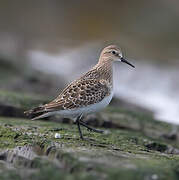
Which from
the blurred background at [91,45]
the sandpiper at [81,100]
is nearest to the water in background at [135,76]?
the blurred background at [91,45]

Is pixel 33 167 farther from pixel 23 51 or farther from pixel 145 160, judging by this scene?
pixel 23 51

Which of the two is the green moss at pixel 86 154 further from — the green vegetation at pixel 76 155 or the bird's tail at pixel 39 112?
the bird's tail at pixel 39 112

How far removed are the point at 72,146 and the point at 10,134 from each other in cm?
113

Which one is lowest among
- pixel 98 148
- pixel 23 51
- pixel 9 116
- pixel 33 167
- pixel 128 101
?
pixel 33 167

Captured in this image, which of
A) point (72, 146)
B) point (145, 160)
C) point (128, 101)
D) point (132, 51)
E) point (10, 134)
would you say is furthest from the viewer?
point (132, 51)

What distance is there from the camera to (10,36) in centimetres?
2194

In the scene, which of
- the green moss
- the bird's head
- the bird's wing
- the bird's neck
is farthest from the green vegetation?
the bird's head

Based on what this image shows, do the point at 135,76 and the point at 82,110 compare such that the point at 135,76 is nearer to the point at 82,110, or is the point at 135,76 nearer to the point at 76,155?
the point at 82,110

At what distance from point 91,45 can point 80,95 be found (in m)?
12.2

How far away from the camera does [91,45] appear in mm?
19031

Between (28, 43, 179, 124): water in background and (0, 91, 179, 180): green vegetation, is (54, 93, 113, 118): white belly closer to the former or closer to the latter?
(0, 91, 179, 180): green vegetation

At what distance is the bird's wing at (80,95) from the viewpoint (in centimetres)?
687

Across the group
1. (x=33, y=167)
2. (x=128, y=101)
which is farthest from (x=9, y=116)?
(x=128, y=101)

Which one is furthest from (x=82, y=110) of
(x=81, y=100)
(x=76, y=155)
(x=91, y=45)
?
(x=91, y=45)
